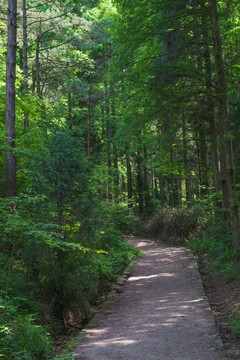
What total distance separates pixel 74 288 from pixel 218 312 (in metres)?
2.80

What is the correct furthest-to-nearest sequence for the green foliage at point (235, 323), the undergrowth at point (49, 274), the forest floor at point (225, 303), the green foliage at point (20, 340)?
the undergrowth at point (49, 274) < the green foliage at point (235, 323) < the forest floor at point (225, 303) < the green foliage at point (20, 340)

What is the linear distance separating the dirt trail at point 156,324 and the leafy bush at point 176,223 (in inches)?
267

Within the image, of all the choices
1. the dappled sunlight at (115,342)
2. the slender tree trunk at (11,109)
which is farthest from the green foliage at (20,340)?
the slender tree trunk at (11,109)

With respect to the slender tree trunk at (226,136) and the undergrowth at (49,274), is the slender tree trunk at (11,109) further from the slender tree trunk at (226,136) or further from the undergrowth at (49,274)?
the slender tree trunk at (226,136)

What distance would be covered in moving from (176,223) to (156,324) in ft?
37.2

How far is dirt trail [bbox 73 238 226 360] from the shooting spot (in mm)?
4480

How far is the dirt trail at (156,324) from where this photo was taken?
14.7ft

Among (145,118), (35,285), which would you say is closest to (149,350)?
(35,285)

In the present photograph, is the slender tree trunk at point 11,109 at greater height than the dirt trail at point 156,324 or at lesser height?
greater

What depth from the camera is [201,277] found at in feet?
29.6

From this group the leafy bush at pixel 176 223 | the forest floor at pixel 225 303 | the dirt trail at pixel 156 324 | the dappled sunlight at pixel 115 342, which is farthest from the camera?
the leafy bush at pixel 176 223

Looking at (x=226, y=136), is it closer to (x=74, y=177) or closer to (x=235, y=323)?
(x=74, y=177)

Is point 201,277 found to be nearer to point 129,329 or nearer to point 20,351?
point 129,329

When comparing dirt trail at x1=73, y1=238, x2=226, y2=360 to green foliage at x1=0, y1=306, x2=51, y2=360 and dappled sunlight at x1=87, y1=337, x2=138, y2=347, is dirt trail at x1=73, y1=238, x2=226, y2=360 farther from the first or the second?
green foliage at x1=0, y1=306, x2=51, y2=360
